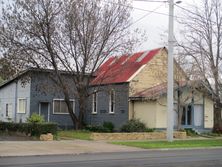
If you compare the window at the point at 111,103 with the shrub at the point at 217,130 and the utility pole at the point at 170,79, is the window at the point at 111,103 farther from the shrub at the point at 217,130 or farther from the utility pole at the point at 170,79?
the utility pole at the point at 170,79

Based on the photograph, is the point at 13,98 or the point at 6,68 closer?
the point at 6,68

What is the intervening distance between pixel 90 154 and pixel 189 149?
659 centimetres

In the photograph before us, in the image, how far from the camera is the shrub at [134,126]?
35.7m

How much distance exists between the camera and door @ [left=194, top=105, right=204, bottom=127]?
130ft

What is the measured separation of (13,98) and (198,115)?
18.3 m

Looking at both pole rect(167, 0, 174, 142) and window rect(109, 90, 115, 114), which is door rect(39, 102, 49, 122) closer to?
window rect(109, 90, 115, 114)

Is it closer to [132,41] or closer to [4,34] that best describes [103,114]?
[132,41]

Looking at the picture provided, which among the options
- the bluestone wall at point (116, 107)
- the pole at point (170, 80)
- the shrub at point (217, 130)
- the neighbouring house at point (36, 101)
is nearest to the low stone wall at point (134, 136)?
the pole at point (170, 80)

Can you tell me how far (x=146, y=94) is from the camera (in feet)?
123

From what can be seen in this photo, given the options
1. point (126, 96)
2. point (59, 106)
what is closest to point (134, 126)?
point (126, 96)

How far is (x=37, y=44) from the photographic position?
113 feet

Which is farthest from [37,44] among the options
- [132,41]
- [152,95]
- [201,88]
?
[201,88]

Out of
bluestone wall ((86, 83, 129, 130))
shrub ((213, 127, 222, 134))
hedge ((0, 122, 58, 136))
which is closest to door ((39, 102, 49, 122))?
bluestone wall ((86, 83, 129, 130))

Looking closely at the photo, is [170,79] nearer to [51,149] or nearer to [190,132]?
[190,132]
